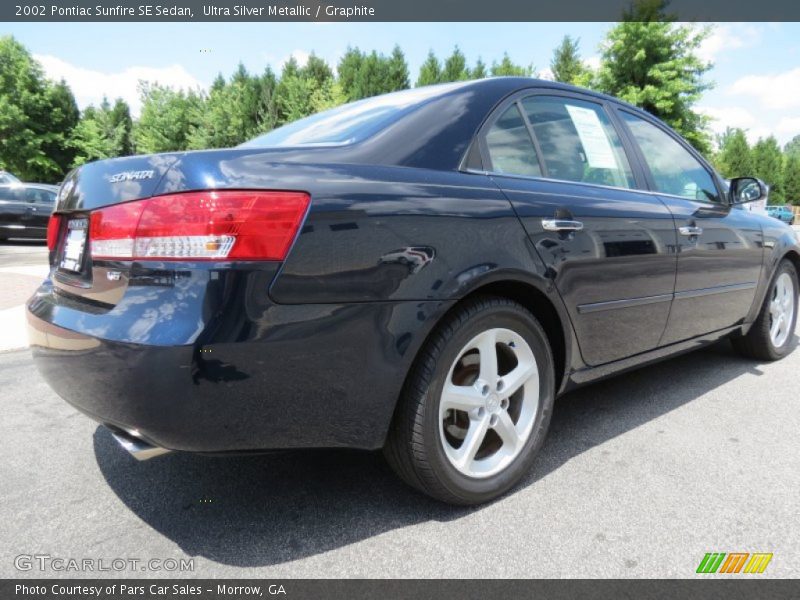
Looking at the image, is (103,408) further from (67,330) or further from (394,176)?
(394,176)

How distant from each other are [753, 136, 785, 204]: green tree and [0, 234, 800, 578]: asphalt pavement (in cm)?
5460

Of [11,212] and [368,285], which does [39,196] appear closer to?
[11,212]

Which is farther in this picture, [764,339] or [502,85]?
[764,339]

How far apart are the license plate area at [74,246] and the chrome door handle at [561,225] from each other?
5.20 feet

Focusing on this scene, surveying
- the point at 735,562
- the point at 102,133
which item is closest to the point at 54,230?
the point at 735,562

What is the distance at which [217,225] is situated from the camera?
1.44 m

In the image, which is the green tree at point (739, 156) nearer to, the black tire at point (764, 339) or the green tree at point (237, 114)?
the green tree at point (237, 114)

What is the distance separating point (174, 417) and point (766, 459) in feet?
7.82

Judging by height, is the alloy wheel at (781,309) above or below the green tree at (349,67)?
below

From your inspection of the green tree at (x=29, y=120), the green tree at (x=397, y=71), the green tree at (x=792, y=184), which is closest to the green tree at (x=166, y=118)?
the green tree at (x=29, y=120)

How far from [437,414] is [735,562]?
101 cm

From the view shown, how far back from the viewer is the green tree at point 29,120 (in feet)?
105

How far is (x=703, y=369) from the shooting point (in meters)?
3.71

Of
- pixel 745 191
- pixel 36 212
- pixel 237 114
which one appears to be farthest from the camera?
pixel 237 114
